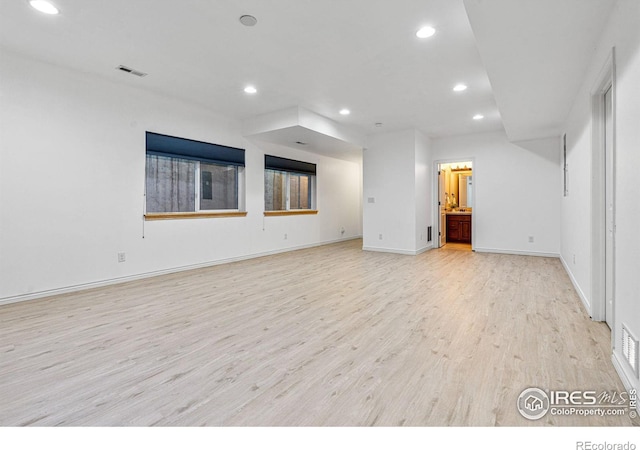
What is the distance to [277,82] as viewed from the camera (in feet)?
13.9

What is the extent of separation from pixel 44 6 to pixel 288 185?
5.18 metres

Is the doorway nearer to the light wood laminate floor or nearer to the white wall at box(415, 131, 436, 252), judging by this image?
the white wall at box(415, 131, 436, 252)

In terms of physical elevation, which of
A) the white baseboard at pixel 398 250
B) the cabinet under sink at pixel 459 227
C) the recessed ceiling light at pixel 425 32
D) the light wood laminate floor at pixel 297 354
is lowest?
the light wood laminate floor at pixel 297 354

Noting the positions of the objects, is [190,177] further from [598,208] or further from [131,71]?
[598,208]

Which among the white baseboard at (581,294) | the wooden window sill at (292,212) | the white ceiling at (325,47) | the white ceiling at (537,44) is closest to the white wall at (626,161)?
the white ceiling at (537,44)

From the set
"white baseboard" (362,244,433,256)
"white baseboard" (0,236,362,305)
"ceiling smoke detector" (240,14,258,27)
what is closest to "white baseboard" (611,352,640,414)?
"ceiling smoke detector" (240,14,258,27)

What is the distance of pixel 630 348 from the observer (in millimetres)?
1733

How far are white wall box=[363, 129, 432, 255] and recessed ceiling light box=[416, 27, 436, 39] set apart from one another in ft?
11.9

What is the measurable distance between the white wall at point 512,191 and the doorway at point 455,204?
22 centimetres

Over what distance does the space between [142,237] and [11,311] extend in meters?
1.67

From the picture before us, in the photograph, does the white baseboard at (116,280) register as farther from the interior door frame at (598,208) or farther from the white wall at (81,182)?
the interior door frame at (598,208)

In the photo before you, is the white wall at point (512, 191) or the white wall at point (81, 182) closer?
the white wall at point (81, 182)


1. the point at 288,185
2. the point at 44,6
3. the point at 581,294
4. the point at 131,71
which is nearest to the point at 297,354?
the point at 581,294

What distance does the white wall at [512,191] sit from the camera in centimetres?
623
